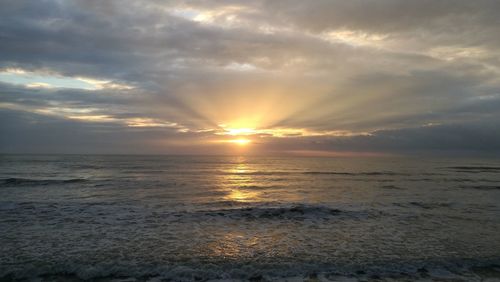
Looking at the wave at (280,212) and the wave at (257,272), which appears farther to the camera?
the wave at (280,212)

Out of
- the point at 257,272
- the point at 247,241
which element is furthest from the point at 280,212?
the point at 257,272

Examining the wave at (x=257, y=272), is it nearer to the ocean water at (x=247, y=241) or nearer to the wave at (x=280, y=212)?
the ocean water at (x=247, y=241)

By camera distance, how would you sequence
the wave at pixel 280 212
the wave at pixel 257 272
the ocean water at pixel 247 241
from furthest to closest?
the wave at pixel 280 212
the ocean water at pixel 247 241
the wave at pixel 257 272

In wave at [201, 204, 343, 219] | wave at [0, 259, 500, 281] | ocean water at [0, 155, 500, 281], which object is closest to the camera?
wave at [0, 259, 500, 281]

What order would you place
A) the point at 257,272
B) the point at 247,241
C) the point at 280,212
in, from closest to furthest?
the point at 257,272
the point at 247,241
the point at 280,212

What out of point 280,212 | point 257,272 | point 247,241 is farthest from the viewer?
point 280,212

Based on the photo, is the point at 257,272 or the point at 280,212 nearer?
the point at 257,272

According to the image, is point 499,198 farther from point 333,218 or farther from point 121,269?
point 121,269

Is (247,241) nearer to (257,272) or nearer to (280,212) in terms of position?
(257,272)

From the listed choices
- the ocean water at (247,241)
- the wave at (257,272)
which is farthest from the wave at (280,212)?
the wave at (257,272)

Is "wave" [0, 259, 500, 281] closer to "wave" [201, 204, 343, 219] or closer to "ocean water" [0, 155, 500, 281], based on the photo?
"ocean water" [0, 155, 500, 281]

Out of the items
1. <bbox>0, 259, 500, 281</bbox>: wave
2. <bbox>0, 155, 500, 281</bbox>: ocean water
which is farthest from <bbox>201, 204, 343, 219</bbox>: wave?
<bbox>0, 259, 500, 281</bbox>: wave

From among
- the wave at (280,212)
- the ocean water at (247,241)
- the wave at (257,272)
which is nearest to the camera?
the wave at (257,272)

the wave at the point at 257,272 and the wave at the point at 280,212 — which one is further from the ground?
the wave at the point at 257,272
